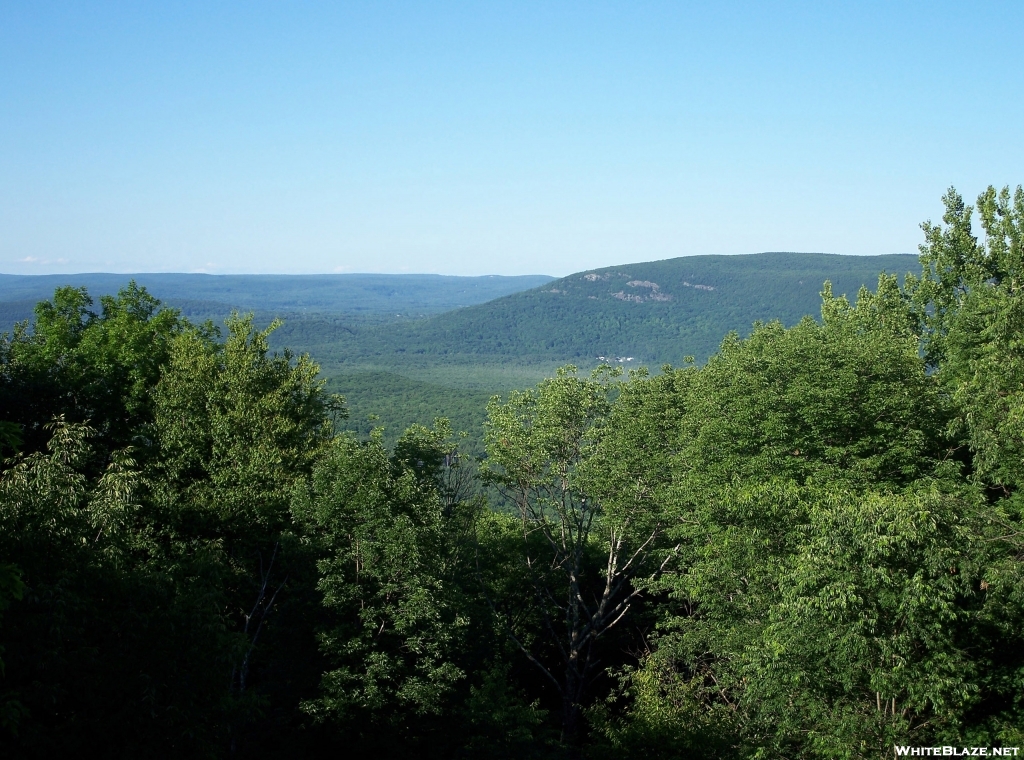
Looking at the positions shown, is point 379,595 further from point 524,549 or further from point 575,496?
point 524,549

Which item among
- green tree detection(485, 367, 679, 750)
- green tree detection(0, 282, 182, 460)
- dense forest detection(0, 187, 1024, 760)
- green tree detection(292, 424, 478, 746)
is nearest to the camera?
dense forest detection(0, 187, 1024, 760)

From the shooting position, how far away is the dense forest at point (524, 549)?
1123cm

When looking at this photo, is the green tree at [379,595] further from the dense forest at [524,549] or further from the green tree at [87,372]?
the green tree at [87,372]

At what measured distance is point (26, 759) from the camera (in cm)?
962

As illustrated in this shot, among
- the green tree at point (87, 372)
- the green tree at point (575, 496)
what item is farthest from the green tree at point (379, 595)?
the green tree at point (87, 372)

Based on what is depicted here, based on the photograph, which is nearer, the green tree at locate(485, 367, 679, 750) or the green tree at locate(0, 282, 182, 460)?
the green tree at locate(0, 282, 182, 460)

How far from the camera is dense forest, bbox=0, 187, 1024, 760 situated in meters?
11.2

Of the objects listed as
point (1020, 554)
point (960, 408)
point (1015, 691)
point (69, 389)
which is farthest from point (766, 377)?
point (69, 389)

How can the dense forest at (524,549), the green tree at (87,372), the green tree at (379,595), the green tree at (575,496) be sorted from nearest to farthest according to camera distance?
the dense forest at (524,549) < the green tree at (379,595) < the green tree at (87,372) < the green tree at (575,496)

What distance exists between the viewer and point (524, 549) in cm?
2817

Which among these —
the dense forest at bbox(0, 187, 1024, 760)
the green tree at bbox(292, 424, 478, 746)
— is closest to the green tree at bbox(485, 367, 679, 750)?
the dense forest at bbox(0, 187, 1024, 760)

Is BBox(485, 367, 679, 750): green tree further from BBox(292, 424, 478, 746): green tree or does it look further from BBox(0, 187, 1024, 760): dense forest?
BBox(292, 424, 478, 746): green tree

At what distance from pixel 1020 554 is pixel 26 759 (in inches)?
613

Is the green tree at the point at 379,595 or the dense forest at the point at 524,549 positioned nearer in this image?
the dense forest at the point at 524,549
